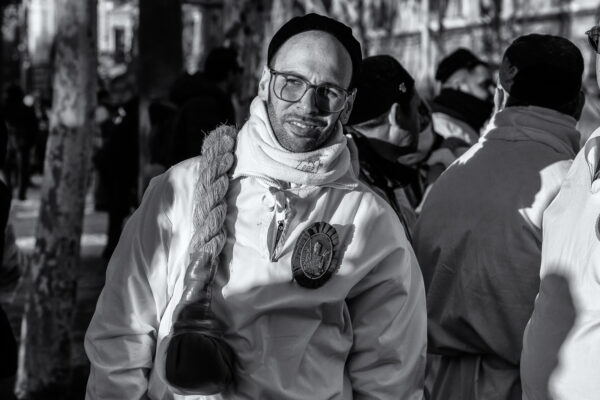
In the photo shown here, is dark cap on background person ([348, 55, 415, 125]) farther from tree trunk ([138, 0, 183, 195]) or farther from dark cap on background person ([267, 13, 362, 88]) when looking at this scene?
tree trunk ([138, 0, 183, 195])

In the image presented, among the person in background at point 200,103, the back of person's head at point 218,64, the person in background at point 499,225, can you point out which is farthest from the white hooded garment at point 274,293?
the back of person's head at point 218,64

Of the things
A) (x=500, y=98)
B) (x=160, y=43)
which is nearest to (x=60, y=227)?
(x=500, y=98)

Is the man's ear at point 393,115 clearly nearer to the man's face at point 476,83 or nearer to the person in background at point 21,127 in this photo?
the man's face at point 476,83

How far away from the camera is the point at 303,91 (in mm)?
3123

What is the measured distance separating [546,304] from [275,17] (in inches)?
773

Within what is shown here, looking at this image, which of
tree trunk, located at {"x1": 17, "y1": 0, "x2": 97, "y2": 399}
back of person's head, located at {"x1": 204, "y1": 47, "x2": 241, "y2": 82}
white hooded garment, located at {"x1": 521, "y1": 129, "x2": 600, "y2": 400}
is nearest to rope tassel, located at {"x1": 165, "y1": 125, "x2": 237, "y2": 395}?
white hooded garment, located at {"x1": 521, "y1": 129, "x2": 600, "y2": 400}

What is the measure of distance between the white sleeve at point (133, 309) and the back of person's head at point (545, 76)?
1.63m

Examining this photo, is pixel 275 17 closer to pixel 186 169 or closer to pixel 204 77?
pixel 204 77

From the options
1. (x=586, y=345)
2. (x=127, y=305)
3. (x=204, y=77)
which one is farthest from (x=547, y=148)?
(x=204, y=77)

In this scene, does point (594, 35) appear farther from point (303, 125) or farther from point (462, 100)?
point (462, 100)

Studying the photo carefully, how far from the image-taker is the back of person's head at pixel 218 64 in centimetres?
815

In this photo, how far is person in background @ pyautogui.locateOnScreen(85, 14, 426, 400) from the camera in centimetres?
294

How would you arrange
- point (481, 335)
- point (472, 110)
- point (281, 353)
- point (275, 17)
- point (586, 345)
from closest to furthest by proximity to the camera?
1. point (586, 345)
2. point (281, 353)
3. point (481, 335)
4. point (472, 110)
5. point (275, 17)

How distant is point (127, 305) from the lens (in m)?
3.02
